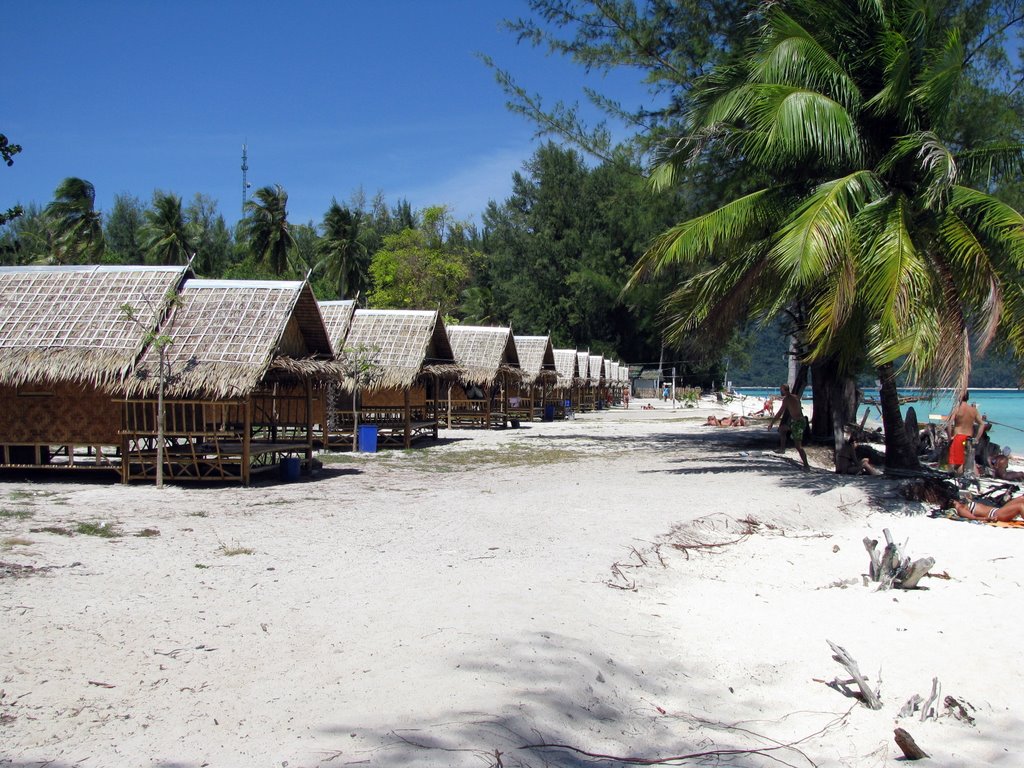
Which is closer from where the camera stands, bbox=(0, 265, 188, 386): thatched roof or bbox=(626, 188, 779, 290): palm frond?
bbox=(0, 265, 188, 386): thatched roof

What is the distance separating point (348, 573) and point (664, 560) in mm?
3199

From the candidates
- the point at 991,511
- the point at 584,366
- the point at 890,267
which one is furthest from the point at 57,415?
the point at 584,366

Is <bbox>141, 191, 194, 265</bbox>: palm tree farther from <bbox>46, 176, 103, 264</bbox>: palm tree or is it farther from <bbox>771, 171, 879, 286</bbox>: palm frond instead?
<bbox>771, 171, 879, 286</bbox>: palm frond

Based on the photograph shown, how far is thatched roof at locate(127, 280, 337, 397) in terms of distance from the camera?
12008mm

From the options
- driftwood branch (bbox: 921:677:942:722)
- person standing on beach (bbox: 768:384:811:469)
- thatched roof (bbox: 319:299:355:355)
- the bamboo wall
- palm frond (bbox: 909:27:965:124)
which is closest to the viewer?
driftwood branch (bbox: 921:677:942:722)

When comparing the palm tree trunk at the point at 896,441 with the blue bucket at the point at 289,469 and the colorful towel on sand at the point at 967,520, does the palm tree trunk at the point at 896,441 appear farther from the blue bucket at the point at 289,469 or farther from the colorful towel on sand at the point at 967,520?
the blue bucket at the point at 289,469

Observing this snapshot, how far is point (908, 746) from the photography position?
4414 millimetres

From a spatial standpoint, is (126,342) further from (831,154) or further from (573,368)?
(573,368)

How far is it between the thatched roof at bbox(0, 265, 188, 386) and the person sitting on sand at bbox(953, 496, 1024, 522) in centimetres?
1215

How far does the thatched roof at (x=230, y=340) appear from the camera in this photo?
12.0 metres

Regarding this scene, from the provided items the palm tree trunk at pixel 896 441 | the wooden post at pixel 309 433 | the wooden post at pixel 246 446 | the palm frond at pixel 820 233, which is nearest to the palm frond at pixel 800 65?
the palm frond at pixel 820 233

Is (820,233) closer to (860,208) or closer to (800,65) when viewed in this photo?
(860,208)

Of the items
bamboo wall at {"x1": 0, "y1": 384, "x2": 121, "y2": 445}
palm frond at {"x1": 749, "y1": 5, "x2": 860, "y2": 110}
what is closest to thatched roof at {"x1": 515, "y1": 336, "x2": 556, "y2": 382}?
palm frond at {"x1": 749, "y1": 5, "x2": 860, "y2": 110}

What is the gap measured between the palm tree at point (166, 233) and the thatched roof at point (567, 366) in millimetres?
19069
